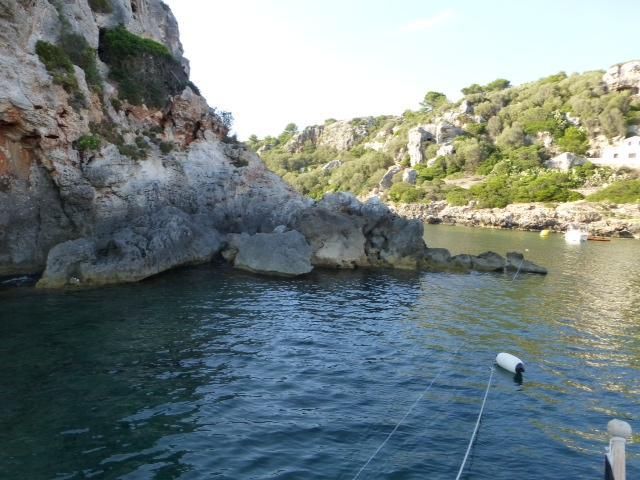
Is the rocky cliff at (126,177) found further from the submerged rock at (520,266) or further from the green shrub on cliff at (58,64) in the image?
the submerged rock at (520,266)

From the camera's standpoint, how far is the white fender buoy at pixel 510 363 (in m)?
16.4

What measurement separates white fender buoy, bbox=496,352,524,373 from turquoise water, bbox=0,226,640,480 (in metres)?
0.45

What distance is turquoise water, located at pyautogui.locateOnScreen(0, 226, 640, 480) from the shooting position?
35.6ft

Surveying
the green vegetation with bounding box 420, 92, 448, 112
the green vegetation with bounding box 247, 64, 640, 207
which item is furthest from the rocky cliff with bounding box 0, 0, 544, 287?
the green vegetation with bounding box 420, 92, 448, 112

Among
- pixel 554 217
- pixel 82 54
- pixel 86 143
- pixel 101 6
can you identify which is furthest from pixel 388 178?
pixel 86 143

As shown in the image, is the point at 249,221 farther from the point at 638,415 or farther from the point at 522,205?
the point at 522,205

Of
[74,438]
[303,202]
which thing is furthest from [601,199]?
[74,438]

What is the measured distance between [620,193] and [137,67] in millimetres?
86011

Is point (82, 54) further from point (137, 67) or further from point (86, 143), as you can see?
point (86, 143)

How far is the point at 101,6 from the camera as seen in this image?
3984 cm

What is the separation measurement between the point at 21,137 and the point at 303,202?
22.3m

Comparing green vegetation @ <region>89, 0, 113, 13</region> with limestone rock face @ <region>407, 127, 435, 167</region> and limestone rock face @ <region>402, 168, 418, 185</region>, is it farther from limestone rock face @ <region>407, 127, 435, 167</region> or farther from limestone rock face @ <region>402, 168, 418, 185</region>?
limestone rock face @ <region>407, 127, 435, 167</region>

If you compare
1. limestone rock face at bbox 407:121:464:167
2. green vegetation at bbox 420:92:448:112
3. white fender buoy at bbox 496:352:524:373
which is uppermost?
green vegetation at bbox 420:92:448:112

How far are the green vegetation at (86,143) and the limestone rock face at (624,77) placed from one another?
453 feet
